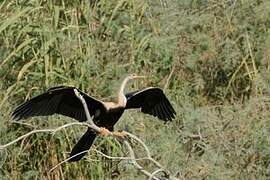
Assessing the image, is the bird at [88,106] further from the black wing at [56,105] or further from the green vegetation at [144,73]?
the green vegetation at [144,73]

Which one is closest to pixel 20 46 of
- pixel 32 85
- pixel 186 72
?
pixel 32 85

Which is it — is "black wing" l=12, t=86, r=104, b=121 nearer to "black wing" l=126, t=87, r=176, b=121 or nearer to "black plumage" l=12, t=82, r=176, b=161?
"black plumage" l=12, t=82, r=176, b=161

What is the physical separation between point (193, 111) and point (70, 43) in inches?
31.5

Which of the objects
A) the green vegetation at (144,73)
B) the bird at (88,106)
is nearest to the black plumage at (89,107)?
the bird at (88,106)

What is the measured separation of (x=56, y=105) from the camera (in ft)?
11.2

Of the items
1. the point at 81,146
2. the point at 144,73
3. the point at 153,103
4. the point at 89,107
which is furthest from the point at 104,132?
the point at 144,73

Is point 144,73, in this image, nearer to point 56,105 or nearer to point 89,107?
Result: point 89,107

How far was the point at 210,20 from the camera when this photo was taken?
498 centimetres

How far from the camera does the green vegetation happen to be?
4.11 m

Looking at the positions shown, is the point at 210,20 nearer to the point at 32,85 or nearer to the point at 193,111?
the point at 193,111

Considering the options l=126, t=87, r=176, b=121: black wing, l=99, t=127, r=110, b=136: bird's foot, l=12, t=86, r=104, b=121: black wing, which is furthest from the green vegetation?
l=99, t=127, r=110, b=136: bird's foot

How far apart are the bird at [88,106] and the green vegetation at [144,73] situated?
14.5 inches

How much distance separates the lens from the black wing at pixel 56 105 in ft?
10.6

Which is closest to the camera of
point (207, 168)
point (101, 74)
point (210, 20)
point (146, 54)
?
point (207, 168)
